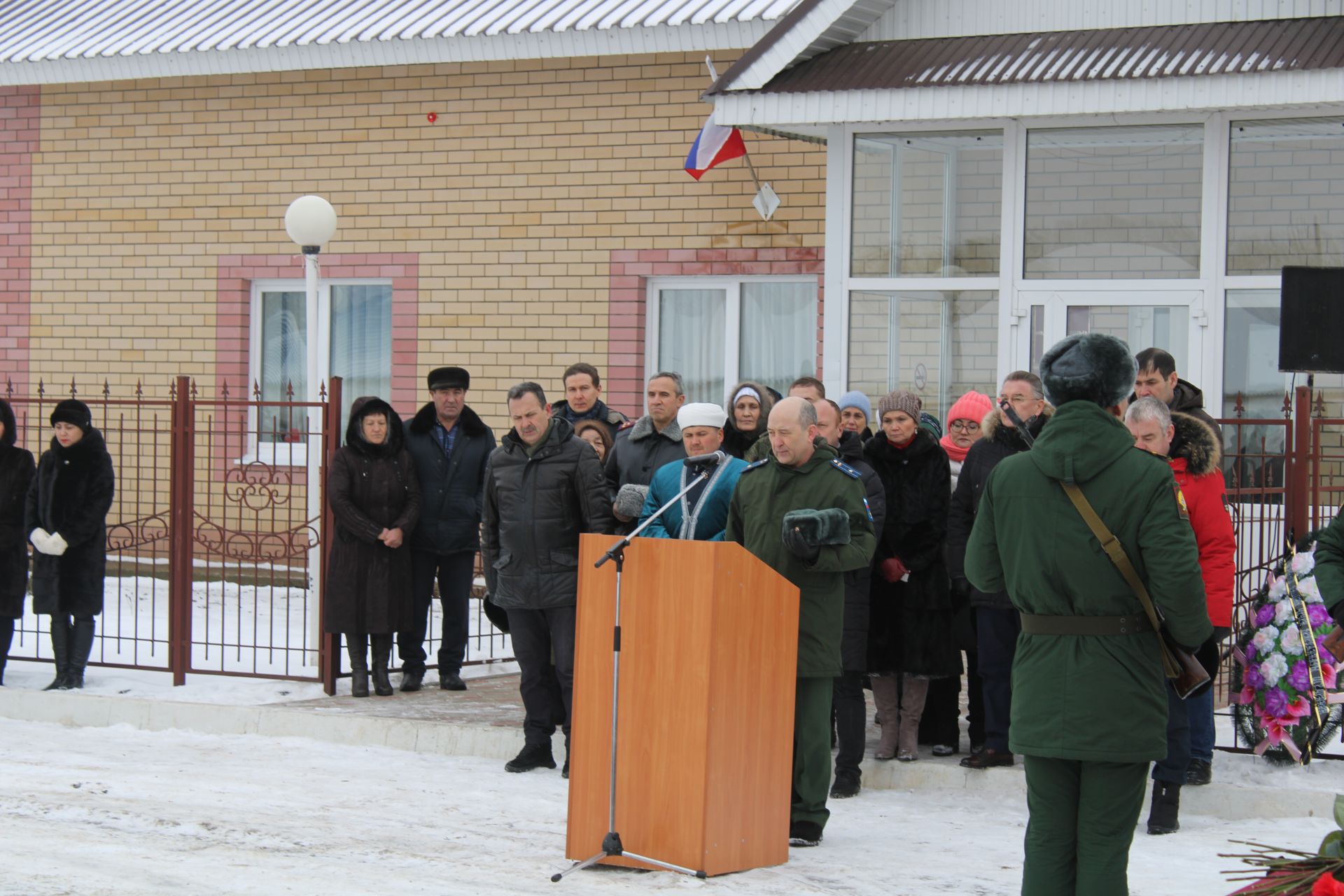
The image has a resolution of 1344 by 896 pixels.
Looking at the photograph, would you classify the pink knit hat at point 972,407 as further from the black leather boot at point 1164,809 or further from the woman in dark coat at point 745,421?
the black leather boot at point 1164,809

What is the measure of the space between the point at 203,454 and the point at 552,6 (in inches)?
192

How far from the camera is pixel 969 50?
36.0ft

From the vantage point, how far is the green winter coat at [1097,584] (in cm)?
477

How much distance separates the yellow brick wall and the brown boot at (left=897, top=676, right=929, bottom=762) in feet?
18.1

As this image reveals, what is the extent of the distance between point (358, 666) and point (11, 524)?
2404 millimetres

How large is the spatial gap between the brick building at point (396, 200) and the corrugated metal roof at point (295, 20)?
0.03 metres

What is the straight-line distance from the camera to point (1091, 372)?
193 inches

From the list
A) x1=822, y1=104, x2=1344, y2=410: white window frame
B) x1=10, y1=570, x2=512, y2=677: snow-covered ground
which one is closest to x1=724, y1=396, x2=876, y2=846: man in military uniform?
x1=10, y1=570, x2=512, y2=677: snow-covered ground

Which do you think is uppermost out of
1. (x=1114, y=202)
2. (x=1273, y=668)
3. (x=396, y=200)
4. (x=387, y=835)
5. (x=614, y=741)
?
(x=396, y=200)

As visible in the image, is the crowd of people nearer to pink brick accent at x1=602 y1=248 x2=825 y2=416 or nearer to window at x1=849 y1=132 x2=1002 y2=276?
window at x1=849 y1=132 x2=1002 y2=276

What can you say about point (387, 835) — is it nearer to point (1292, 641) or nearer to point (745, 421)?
point (745, 421)

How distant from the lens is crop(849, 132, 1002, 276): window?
443 inches

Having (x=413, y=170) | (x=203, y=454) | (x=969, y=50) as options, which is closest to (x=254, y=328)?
(x=203, y=454)

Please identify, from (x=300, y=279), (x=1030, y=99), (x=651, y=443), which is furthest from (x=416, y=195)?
(x=651, y=443)
